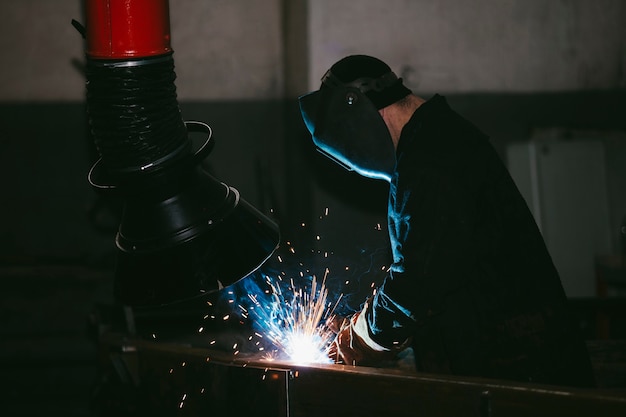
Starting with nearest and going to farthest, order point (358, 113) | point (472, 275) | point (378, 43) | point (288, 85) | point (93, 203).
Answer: point (472, 275), point (358, 113), point (378, 43), point (288, 85), point (93, 203)

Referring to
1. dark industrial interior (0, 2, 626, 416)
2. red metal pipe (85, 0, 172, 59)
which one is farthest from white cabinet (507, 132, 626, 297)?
red metal pipe (85, 0, 172, 59)

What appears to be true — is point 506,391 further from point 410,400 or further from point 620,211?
point 620,211

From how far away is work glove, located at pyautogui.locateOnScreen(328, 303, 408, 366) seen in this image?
2.46m

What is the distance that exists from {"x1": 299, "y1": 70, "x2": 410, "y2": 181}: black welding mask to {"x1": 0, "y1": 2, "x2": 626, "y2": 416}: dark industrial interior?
228cm

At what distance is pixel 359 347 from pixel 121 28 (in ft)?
4.17

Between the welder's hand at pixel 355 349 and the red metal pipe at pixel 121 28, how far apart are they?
3.82 ft

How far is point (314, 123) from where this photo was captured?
98.7 inches

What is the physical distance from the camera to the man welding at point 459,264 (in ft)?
7.45

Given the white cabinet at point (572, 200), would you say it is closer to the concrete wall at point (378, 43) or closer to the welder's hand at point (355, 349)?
the concrete wall at point (378, 43)

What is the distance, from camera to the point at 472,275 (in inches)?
91.2

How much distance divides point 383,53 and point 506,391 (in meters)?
3.49

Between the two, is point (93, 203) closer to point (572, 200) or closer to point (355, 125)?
point (572, 200)

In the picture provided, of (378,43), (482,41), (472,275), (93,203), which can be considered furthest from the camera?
(93,203)

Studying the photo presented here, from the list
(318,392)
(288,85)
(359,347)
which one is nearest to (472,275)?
(359,347)
